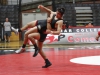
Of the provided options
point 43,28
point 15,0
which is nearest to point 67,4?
point 15,0

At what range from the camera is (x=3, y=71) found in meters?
7.91

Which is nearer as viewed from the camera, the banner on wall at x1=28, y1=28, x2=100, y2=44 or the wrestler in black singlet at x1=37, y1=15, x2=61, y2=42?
the wrestler in black singlet at x1=37, y1=15, x2=61, y2=42

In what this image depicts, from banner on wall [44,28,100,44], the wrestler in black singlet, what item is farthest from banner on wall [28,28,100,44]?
the wrestler in black singlet

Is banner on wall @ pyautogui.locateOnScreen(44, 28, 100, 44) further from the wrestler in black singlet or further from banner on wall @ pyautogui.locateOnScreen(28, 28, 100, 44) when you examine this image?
the wrestler in black singlet

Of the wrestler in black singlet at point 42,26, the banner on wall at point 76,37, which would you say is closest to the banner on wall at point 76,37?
the banner on wall at point 76,37

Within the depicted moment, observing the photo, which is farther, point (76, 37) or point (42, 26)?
point (76, 37)

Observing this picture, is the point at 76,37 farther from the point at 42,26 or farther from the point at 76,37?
the point at 42,26

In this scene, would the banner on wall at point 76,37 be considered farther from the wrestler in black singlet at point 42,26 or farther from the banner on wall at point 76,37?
the wrestler in black singlet at point 42,26

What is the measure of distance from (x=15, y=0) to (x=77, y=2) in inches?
221

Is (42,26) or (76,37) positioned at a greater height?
(42,26)

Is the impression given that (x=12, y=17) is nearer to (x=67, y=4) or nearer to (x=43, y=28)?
(x=67, y=4)

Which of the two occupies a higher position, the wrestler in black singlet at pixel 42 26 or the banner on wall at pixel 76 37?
the wrestler in black singlet at pixel 42 26

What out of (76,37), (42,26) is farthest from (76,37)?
(42,26)

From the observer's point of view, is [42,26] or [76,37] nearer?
[42,26]
